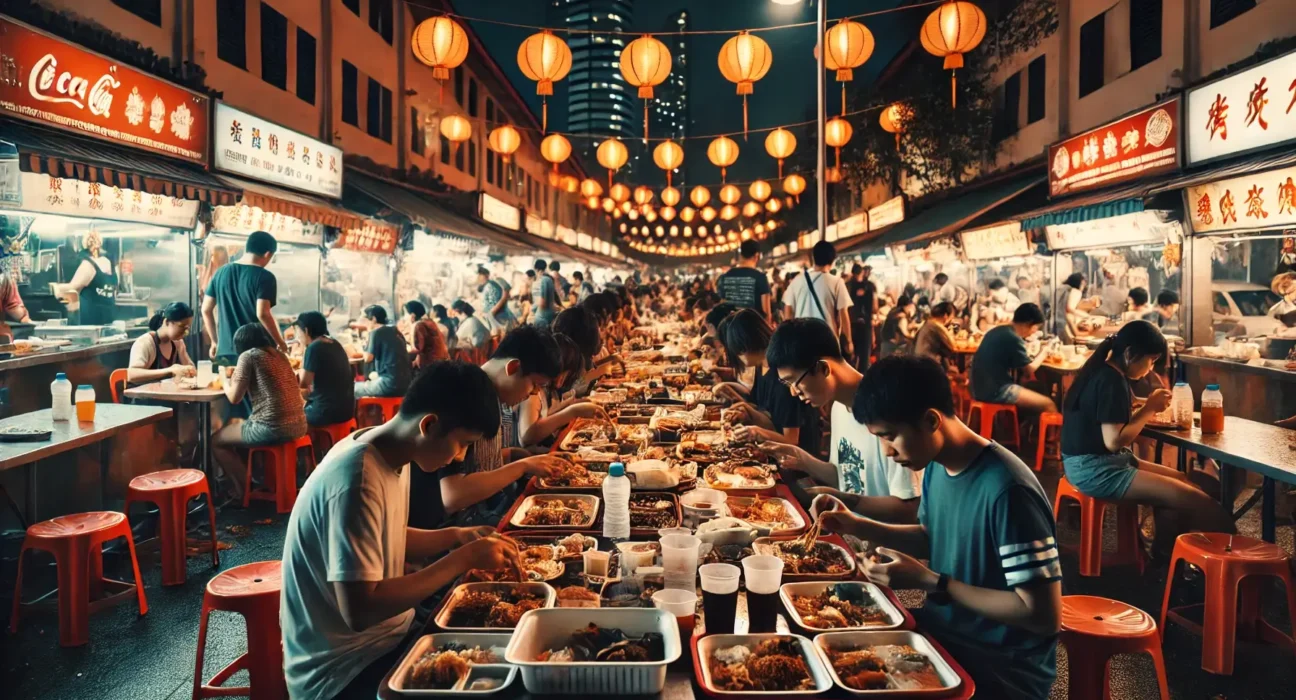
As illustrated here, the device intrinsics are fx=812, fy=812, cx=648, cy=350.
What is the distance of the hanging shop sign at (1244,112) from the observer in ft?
25.5

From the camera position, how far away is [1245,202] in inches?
366

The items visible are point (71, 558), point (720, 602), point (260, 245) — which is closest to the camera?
point (720, 602)

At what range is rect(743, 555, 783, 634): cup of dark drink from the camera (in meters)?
2.74

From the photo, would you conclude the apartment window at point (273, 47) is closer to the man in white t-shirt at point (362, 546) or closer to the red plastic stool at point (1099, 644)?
the man in white t-shirt at point (362, 546)

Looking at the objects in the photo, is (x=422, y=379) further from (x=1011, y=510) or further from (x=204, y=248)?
(x=204, y=248)

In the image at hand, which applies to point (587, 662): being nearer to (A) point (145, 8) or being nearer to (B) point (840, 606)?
(B) point (840, 606)

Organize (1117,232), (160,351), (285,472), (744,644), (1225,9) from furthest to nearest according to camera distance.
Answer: (1117,232), (1225,9), (160,351), (285,472), (744,644)

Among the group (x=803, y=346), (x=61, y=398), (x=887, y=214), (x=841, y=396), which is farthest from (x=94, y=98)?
(x=887, y=214)

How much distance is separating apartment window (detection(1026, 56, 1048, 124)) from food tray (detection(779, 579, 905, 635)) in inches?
678

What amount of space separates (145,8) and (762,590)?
1071cm

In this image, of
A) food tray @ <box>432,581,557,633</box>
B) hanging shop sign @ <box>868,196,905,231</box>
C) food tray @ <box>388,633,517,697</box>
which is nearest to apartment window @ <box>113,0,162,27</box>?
food tray @ <box>432,581,557,633</box>

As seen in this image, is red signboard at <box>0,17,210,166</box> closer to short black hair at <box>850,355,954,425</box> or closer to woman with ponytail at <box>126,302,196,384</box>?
woman with ponytail at <box>126,302,196,384</box>

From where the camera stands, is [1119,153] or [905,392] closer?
[905,392]

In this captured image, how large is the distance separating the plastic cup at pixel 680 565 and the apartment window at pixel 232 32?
38.1 feet
